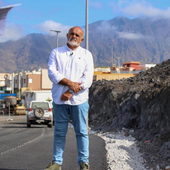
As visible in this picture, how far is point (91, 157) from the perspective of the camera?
28.6 feet

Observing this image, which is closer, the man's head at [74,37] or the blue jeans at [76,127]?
the blue jeans at [76,127]


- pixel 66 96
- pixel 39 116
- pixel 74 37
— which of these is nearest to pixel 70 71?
pixel 66 96

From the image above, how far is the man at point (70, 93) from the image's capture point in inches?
224

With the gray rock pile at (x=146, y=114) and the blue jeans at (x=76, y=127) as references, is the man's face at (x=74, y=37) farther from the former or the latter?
the gray rock pile at (x=146, y=114)

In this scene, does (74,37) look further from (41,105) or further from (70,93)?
(41,105)

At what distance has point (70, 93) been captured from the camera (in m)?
5.70

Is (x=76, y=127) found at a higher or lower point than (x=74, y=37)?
lower

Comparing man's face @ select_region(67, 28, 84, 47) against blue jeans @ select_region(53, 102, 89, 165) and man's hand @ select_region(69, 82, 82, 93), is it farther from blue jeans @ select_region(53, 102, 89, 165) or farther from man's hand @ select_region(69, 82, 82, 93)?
blue jeans @ select_region(53, 102, 89, 165)

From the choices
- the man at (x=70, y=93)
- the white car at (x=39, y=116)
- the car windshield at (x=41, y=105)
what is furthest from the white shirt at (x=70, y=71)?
the car windshield at (x=41, y=105)

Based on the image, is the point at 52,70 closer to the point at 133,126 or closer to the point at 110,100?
the point at 133,126

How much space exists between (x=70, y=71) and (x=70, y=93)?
0.33 metres

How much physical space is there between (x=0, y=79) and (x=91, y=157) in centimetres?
14906

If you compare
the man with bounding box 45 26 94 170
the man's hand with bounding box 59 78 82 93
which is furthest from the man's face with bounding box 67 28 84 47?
the man's hand with bounding box 59 78 82 93

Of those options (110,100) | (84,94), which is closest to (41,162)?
(84,94)
